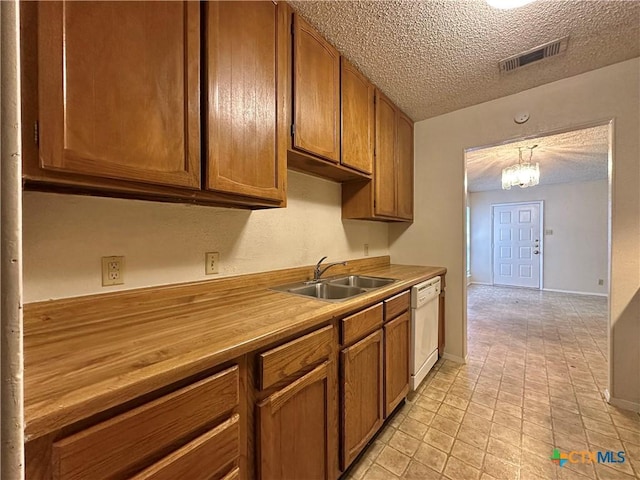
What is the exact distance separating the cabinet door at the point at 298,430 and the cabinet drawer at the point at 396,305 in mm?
566

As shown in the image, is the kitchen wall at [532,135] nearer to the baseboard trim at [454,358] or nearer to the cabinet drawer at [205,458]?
the baseboard trim at [454,358]

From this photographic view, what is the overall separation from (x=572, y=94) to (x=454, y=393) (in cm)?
246

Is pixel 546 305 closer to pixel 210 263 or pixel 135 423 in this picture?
pixel 210 263

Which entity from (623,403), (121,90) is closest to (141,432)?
(121,90)

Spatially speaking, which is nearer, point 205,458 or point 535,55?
point 205,458

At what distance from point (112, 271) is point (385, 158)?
2.02m

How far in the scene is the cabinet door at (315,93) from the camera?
1410mm

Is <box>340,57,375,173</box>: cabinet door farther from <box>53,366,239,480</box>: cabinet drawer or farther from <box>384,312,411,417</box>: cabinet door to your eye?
<box>53,366,239,480</box>: cabinet drawer

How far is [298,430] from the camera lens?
3.29 feet

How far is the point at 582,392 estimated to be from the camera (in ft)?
6.56

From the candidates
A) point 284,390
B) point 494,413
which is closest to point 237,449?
point 284,390

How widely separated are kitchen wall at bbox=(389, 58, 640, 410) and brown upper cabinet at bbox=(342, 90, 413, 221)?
11.4 inches

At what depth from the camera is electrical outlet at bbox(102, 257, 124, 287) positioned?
40.5 inches

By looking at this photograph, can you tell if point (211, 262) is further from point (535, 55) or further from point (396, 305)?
point (535, 55)
